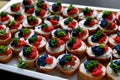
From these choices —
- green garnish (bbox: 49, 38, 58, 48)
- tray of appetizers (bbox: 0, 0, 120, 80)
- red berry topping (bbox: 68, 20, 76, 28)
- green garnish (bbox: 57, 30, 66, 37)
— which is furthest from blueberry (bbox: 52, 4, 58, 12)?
green garnish (bbox: 49, 38, 58, 48)

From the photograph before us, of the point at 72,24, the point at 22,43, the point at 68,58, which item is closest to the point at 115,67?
the point at 68,58

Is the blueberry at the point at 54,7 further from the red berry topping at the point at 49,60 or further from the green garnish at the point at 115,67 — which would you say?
the green garnish at the point at 115,67

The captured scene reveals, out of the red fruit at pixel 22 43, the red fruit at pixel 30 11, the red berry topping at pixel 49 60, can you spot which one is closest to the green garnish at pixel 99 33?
the red berry topping at pixel 49 60

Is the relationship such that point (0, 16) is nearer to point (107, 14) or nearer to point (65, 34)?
point (65, 34)

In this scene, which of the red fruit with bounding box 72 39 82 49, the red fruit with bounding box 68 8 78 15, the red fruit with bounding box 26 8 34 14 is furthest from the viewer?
the red fruit with bounding box 26 8 34 14

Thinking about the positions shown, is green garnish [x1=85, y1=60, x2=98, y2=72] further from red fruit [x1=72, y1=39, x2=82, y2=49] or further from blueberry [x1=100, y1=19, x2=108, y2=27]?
blueberry [x1=100, y1=19, x2=108, y2=27]

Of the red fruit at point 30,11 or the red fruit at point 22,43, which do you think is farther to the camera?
the red fruit at point 30,11

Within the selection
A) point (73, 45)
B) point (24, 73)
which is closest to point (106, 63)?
point (73, 45)

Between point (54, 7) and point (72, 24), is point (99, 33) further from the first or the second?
point (54, 7)
